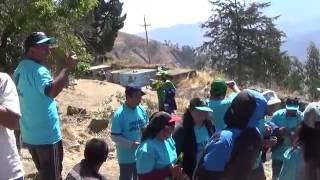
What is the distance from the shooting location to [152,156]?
189 inches

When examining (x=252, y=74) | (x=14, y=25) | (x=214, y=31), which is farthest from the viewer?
(x=214, y=31)

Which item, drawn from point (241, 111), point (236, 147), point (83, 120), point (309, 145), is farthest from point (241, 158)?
point (83, 120)

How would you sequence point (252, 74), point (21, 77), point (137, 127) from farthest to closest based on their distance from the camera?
1. point (252, 74)
2. point (137, 127)
3. point (21, 77)

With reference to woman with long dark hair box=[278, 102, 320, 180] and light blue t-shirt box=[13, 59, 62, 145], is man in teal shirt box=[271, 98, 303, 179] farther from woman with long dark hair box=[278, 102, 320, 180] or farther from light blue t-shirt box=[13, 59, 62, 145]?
light blue t-shirt box=[13, 59, 62, 145]

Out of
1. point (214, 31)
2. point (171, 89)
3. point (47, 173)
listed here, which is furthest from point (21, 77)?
point (214, 31)

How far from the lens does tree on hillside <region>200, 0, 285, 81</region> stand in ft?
158

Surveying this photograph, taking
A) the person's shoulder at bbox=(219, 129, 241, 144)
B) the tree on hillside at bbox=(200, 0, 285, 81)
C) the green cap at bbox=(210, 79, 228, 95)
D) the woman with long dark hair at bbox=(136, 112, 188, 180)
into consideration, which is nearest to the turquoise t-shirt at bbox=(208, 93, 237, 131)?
the green cap at bbox=(210, 79, 228, 95)

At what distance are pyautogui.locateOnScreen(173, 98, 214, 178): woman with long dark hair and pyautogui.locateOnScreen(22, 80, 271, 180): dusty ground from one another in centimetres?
244

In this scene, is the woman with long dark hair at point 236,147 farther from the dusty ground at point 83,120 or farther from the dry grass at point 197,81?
the dry grass at point 197,81

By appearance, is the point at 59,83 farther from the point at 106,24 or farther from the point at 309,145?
the point at 106,24

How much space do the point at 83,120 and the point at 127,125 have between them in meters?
7.34

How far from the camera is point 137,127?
19.4 feet

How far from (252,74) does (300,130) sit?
43956 mm

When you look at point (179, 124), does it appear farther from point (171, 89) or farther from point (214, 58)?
point (214, 58)
